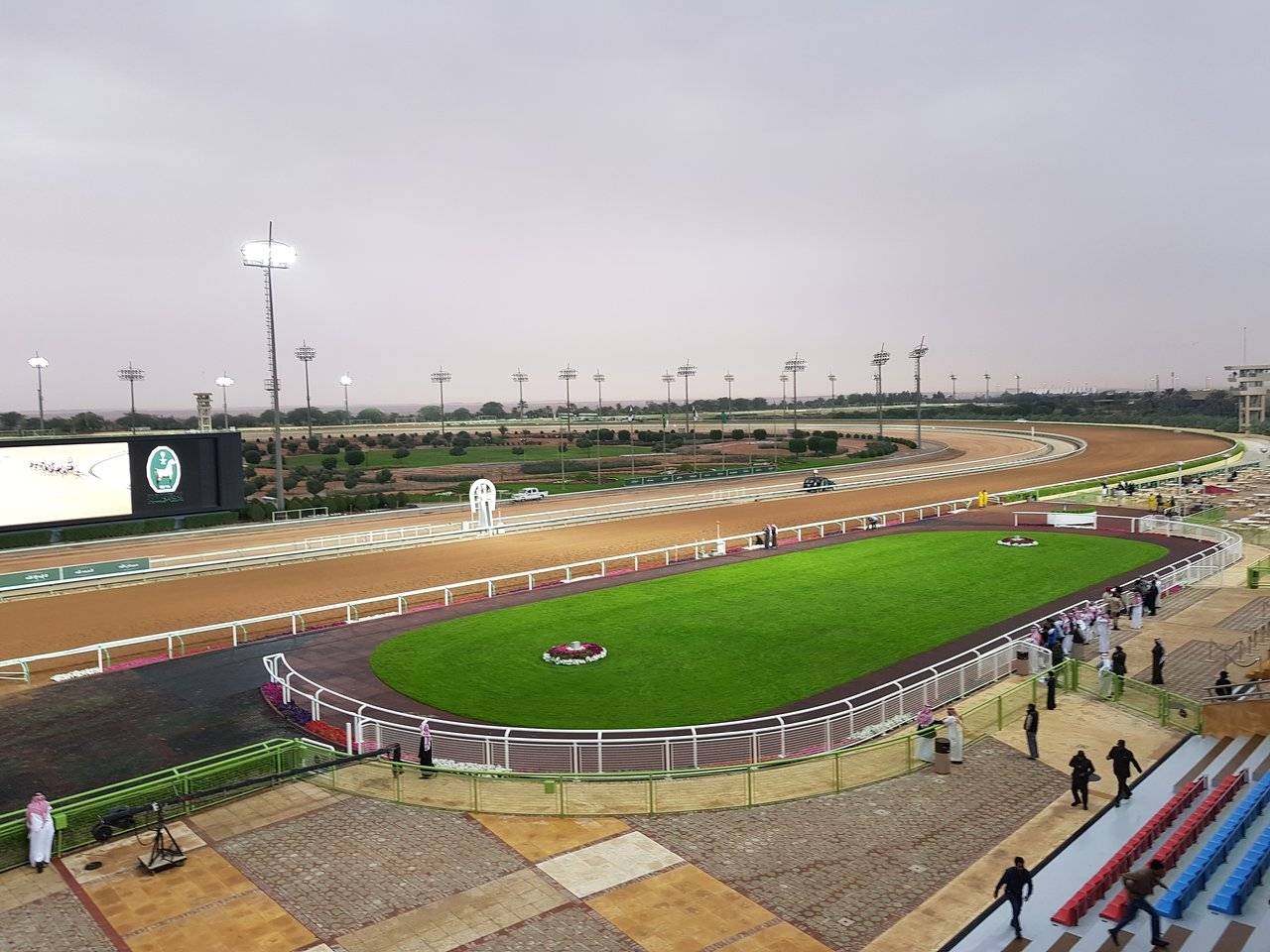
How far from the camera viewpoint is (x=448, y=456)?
9444cm

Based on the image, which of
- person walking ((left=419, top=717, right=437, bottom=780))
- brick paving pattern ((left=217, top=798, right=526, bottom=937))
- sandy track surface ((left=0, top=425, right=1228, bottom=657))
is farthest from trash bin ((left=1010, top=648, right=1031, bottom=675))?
sandy track surface ((left=0, top=425, right=1228, bottom=657))

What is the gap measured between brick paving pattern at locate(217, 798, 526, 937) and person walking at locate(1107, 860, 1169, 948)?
6.83 metres

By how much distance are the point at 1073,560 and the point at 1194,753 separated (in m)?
19.1

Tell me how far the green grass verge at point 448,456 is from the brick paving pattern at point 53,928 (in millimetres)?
72302

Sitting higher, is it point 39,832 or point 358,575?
point 39,832

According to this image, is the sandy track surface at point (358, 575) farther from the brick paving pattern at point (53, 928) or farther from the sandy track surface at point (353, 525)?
the brick paving pattern at point (53, 928)

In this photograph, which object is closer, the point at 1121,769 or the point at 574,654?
the point at 1121,769

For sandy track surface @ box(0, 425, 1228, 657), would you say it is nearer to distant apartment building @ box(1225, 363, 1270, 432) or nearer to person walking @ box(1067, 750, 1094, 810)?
person walking @ box(1067, 750, 1094, 810)

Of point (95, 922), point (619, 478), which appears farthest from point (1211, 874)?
point (619, 478)

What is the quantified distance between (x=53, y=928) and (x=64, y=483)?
1884 centimetres

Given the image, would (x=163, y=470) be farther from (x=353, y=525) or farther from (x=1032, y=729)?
(x=1032, y=729)

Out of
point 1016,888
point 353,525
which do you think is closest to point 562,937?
point 1016,888

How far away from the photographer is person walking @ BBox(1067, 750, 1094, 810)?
12.4 m

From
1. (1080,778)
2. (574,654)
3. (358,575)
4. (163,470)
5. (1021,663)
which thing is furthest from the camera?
(358,575)
